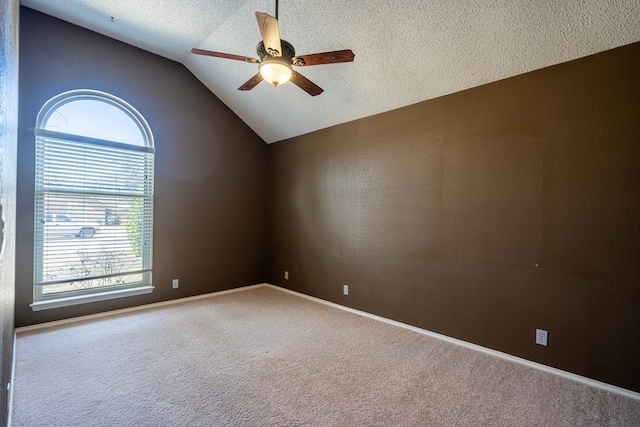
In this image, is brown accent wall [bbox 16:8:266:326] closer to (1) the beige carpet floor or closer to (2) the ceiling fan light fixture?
(1) the beige carpet floor

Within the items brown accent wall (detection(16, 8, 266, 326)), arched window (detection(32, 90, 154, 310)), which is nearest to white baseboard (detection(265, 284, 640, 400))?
brown accent wall (detection(16, 8, 266, 326))

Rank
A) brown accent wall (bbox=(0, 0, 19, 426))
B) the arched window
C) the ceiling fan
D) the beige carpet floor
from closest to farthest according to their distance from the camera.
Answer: brown accent wall (bbox=(0, 0, 19, 426))
the beige carpet floor
the ceiling fan
the arched window

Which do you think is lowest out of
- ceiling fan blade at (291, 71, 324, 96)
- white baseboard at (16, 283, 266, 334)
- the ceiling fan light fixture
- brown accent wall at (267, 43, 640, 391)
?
white baseboard at (16, 283, 266, 334)

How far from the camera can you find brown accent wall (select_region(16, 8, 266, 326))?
3.03 meters

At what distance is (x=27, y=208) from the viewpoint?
301 cm

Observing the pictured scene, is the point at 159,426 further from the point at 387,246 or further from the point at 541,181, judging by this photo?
the point at 541,181

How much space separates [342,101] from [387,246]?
187 centimetres

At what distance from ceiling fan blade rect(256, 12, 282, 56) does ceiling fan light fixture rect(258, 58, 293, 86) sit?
58mm

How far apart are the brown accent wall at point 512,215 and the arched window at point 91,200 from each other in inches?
105

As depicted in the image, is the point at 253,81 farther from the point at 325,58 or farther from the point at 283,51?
the point at 325,58

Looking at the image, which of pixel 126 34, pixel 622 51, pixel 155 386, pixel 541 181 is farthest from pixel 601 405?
pixel 126 34

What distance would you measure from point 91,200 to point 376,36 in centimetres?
366

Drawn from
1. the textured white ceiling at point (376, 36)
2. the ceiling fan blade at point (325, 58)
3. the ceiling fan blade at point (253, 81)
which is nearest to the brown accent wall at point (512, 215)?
the textured white ceiling at point (376, 36)

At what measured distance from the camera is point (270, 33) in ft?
6.31
